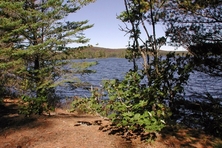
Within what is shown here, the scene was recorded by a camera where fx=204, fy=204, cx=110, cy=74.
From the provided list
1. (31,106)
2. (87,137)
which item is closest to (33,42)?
(31,106)

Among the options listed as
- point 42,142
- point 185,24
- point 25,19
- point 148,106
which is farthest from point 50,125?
point 25,19

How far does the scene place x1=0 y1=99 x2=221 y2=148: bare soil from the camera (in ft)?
12.3

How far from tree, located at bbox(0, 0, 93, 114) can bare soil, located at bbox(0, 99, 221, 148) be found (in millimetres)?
4796

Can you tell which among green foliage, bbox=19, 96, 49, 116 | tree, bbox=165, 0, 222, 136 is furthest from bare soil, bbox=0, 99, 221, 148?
tree, bbox=165, 0, 222, 136

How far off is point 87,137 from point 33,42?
8096mm

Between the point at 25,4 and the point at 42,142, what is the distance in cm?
864

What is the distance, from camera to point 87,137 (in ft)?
13.2

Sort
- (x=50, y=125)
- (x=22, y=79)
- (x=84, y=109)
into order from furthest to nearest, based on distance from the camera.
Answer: (x=22, y=79) < (x=84, y=109) < (x=50, y=125)

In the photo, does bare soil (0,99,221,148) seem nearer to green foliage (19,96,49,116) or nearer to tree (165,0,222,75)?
green foliage (19,96,49,116)

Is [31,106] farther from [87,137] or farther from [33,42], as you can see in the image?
[33,42]

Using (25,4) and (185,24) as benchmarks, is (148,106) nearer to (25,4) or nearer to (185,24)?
(185,24)

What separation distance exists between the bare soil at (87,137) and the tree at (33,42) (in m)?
4.80

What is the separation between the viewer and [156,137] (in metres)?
3.81

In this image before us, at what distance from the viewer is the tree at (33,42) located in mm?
9547
